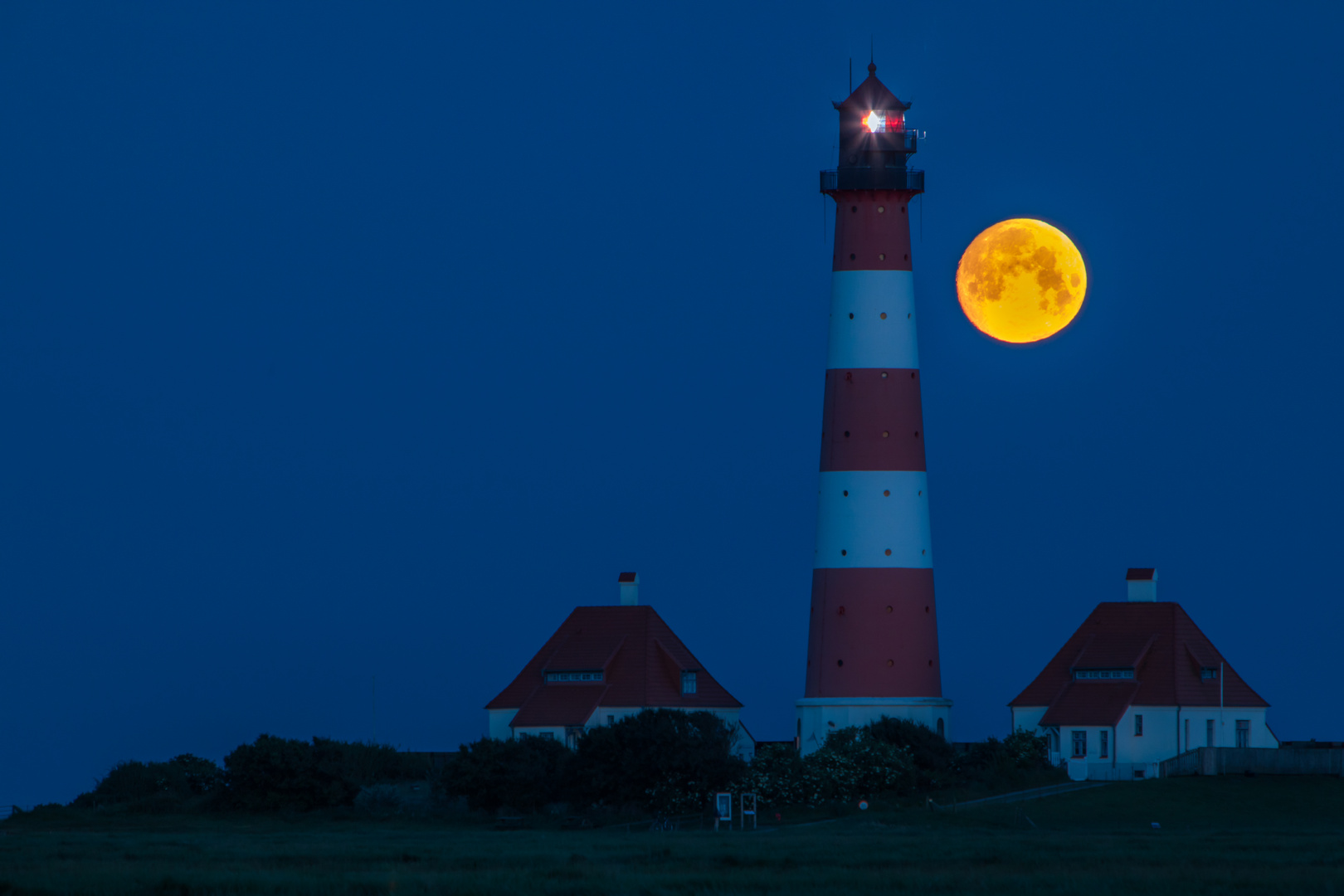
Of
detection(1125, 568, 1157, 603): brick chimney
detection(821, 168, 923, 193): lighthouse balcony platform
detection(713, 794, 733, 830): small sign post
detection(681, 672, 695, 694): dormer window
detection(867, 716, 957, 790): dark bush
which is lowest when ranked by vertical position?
detection(713, 794, 733, 830): small sign post

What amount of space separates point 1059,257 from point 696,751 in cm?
1865

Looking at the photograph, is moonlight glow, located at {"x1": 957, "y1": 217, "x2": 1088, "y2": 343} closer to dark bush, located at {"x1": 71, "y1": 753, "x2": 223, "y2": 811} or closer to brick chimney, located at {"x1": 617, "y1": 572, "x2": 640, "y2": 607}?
brick chimney, located at {"x1": 617, "y1": 572, "x2": 640, "y2": 607}

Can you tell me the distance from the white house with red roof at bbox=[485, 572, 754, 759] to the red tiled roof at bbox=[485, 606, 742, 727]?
0.09 feet

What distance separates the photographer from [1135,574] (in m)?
69.3

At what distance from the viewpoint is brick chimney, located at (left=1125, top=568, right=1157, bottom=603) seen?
69.1 m

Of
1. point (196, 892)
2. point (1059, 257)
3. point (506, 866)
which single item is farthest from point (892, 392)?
point (196, 892)

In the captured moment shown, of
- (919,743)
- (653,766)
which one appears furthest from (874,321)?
(653,766)

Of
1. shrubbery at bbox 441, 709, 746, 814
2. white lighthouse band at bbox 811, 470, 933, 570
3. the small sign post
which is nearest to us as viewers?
the small sign post

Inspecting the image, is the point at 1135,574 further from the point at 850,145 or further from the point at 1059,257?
the point at 850,145

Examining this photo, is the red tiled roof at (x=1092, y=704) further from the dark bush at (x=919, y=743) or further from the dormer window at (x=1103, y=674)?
the dark bush at (x=919, y=743)

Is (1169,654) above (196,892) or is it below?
above

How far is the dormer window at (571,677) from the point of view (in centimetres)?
6781

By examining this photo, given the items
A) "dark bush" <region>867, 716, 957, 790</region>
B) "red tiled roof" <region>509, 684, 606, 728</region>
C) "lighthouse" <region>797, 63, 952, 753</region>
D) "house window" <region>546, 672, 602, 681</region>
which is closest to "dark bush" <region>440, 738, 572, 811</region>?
"red tiled roof" <region>509, 684, 606, 728</region>

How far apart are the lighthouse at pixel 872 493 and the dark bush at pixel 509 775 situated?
8.11 m
